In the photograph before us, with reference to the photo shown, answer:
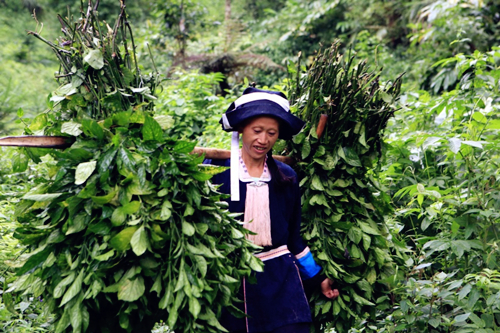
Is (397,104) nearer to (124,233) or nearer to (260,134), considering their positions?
(260,134)

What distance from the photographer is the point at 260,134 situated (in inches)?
100

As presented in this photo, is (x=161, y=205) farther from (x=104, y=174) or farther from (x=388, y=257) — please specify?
(x=388, y=257)

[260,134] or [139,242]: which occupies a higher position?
[260,134]

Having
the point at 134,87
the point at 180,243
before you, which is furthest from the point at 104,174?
the point at 134,87

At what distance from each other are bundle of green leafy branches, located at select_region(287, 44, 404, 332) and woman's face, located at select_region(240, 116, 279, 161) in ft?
1.27

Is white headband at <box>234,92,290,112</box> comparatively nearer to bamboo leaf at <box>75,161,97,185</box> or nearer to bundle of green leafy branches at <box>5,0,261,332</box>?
bundle of green leafy branches at <box>5,0,261,332</box>

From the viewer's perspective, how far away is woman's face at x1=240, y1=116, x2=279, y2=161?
2.54m

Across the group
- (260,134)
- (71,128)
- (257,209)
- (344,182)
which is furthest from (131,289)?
(344,182)

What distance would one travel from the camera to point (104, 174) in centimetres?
194

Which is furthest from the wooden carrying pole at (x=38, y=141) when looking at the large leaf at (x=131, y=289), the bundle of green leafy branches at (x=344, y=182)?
the bundle of green leafy branches at (x=344, y=182)

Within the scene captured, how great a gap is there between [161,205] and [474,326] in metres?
1.60

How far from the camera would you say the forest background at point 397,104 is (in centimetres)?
286

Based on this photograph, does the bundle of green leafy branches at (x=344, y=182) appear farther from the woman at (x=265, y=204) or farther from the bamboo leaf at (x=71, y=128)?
the bamboo leaf at (x=71, y=128)

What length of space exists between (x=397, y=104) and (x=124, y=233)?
2156mm
